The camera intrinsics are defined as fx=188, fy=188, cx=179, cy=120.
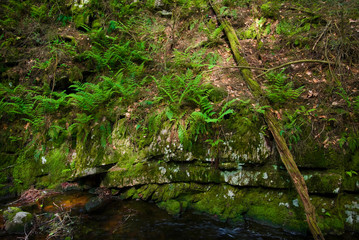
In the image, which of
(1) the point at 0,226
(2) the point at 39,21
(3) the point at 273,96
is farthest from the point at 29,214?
(2) the point at 39,21

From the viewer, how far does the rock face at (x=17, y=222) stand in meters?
3.85

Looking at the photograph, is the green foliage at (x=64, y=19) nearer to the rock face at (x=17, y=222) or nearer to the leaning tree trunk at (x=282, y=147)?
the leaning tree trunk at (x=282, y=147)

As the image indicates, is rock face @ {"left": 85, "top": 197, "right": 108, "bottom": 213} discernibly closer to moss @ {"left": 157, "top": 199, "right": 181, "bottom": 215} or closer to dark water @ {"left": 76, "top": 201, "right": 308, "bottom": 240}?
dark water @ {"left": 76, "top": 201, "right": 308, "bottom": 240}

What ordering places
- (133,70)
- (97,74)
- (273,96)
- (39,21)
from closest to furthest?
(273,96), (133,70), (97,74), (39,21)

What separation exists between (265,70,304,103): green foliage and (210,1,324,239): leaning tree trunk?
0.21 m

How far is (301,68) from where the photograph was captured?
4.92m

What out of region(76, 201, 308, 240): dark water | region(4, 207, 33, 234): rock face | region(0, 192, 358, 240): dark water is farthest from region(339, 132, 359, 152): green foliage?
region(4, 207, 33, 234): rock face

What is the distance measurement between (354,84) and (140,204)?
5.66 m

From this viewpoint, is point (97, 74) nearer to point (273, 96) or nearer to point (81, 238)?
point (81, 238)

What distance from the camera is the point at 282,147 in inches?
146

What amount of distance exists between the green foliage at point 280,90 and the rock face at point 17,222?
5.93 m

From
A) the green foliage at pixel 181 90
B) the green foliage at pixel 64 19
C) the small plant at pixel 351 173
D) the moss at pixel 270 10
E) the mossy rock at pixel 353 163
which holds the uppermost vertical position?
the moss at pixel 270 10

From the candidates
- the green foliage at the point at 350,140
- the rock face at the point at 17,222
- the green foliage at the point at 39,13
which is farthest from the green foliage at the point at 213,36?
the rock face at the point at 17,222

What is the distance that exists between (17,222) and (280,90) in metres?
6.33
